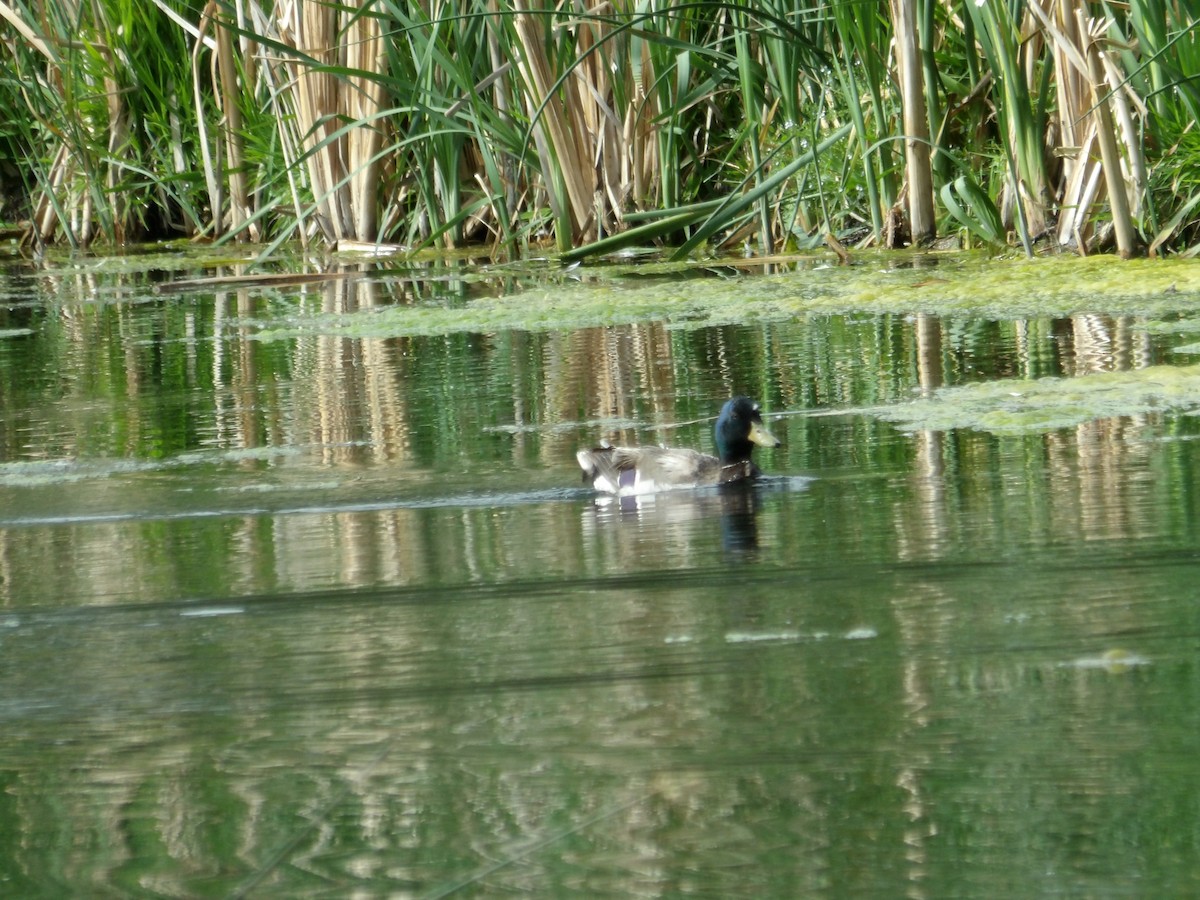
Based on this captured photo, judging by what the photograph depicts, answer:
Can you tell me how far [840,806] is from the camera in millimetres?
2055

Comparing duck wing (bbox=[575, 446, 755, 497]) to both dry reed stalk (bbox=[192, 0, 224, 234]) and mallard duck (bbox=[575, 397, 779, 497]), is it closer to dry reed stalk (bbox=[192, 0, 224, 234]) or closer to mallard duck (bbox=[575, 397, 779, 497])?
mallard duck (bbox=[575, 397, 779, 497])

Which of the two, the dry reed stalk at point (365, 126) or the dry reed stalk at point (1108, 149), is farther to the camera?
the dry reed stalk at point (365, 126)

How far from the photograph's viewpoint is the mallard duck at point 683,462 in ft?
14.0

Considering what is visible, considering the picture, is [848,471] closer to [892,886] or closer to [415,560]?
[415,560]

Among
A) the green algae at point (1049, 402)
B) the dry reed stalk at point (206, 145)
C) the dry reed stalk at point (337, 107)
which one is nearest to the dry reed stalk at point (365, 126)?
the dry reed stalk at point (337, 107)

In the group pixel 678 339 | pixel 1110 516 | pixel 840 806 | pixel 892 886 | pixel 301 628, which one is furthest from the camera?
pixel 678 339

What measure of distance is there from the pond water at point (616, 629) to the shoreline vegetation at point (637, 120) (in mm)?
1283

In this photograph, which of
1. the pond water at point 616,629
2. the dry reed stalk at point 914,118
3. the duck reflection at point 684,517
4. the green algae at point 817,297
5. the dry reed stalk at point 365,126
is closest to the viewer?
the pond water at point 616,629

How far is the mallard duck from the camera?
4270mm

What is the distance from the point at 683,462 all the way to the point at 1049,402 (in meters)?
0.98

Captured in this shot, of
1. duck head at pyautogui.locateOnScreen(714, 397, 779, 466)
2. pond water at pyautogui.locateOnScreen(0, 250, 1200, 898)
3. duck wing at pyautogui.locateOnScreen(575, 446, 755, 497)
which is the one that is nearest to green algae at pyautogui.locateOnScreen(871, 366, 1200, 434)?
pond water at pyautogui.locateOnScreen(0, 250, 1200, 898)

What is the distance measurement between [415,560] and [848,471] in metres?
1.05

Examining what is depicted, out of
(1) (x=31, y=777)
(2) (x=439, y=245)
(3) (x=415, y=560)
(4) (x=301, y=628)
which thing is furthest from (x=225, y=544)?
(2) (x=439, y=245)

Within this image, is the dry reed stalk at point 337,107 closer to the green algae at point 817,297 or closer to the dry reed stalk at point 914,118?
the green algae at point 817,297
